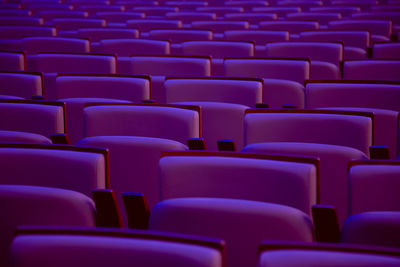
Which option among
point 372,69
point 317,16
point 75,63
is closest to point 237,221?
point 372,69

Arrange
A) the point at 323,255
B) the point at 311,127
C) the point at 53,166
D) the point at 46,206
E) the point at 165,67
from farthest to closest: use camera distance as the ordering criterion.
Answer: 1. the point at 165,67
2. the point at 311,127
3. the point at 53,166
4. the point at 46,206
5. the point at 323,255

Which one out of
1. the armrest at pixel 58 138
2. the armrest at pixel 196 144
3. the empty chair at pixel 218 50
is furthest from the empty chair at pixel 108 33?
the armrest at pixel 196 144

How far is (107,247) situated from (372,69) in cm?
209

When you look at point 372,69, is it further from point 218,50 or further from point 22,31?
point 22,31

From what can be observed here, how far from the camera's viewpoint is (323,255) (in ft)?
2.65

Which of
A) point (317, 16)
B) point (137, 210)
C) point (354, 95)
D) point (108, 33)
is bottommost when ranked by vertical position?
point (137, 210)

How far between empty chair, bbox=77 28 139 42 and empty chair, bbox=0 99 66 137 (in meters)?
1.93

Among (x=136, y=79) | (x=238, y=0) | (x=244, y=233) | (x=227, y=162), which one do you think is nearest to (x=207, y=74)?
(x=136, y=79)

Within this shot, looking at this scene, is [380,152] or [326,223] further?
[380,152]

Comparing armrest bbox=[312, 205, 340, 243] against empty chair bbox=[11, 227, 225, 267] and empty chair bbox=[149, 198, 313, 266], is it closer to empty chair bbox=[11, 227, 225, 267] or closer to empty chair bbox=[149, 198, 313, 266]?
empty chair bbox=[149, 198, 313, 266]

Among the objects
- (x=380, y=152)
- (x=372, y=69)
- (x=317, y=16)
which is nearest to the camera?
(x=380, y=152)

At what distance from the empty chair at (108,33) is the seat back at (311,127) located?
220cm

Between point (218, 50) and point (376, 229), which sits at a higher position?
point (218, 50)

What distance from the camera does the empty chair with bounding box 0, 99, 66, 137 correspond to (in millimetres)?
1870
